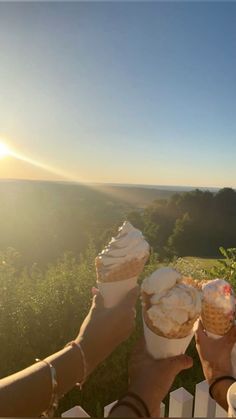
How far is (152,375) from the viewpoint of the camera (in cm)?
173

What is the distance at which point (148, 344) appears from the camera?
79.0 inches

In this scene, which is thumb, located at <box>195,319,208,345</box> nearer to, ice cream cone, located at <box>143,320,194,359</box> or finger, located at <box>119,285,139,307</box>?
ice cream cone, located at <box>143,320,194,359</box>

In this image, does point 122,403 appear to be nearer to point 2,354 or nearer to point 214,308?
point 214,308

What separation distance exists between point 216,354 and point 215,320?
0.18m

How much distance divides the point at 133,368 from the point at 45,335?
126 inches

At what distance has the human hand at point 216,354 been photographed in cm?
197

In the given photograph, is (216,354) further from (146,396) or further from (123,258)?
(123,258)

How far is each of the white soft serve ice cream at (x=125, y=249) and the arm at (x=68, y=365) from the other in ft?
0.95

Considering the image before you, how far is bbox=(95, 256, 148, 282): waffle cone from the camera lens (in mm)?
2660

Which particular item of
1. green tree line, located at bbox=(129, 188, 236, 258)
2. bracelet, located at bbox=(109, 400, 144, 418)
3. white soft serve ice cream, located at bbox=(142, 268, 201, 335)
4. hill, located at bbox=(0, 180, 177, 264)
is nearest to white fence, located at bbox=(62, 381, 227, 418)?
white soft serve ice cream, located at bbox=(142, 268, 201, 335)

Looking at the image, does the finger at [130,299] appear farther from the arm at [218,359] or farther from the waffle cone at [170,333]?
the arm at [218,359]

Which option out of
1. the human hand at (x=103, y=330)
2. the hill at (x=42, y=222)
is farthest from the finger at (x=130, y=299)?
the hill at (x=42, y=222)

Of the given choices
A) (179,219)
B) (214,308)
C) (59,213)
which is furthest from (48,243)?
(214,308)

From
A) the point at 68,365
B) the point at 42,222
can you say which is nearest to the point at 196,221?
the point at 42,222
